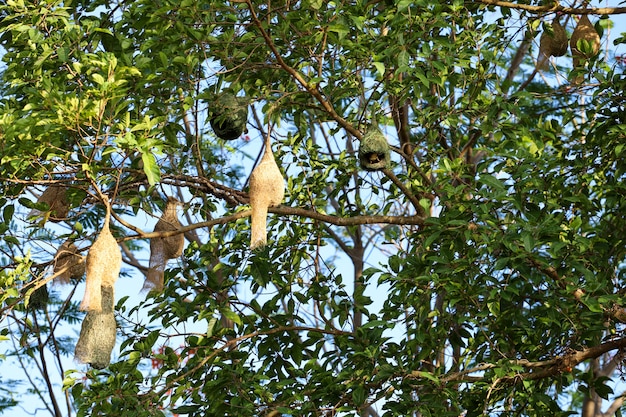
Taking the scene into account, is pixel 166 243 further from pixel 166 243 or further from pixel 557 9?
pixel 557 9

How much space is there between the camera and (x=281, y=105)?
4684 mm

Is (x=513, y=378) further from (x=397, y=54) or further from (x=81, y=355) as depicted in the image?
(x=81, y=355)

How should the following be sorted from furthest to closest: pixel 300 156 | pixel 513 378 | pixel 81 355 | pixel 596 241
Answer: pixel 300 156, pixel 596 241, pixel 513 378, pixel 81 355

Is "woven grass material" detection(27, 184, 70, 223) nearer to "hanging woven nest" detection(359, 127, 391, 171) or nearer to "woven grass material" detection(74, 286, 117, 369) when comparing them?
"woven grass material" detection(74, 286, 117, 369)

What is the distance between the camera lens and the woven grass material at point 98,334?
4.12 m

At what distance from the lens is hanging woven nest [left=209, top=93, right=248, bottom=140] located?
445 cm

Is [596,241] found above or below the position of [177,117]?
below

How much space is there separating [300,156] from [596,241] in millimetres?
1677

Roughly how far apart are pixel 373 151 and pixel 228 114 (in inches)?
26.2

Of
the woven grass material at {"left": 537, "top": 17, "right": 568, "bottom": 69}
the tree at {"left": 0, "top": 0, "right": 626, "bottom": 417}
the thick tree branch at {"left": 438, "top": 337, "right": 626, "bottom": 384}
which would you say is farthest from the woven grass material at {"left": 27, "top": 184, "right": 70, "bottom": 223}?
the woven grass material at {"left": 537, "top": 17, "right": 568, "bottom": 69}

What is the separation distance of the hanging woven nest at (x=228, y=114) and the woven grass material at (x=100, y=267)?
83 cm

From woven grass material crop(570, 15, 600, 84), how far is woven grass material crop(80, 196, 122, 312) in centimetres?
235

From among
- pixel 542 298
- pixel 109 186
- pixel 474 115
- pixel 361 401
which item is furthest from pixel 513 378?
pixel 109 186

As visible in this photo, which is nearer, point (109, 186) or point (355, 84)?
point (355, 84)
